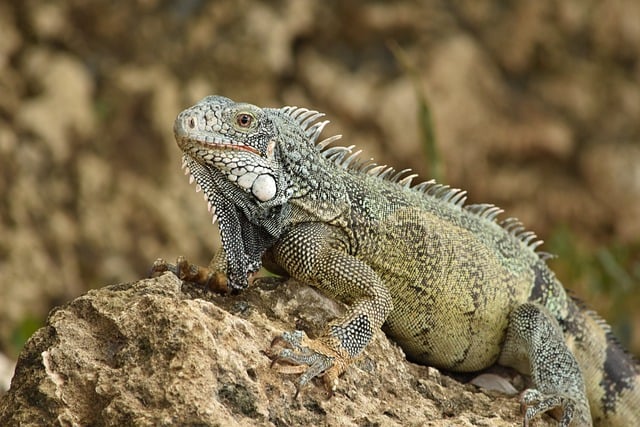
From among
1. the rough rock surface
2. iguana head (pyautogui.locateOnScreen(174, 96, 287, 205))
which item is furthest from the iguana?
the rough rock surface

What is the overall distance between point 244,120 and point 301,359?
1356mm

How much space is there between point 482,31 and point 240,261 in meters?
8.85

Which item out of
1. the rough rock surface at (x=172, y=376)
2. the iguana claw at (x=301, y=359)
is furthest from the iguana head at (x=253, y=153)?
the iguana claw at (x=301, y=359)

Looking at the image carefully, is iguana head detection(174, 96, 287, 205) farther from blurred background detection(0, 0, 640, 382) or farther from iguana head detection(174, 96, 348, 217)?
blurred background detection(0, 0, 640, 382)

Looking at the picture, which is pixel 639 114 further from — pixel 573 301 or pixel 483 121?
pixel 573 301

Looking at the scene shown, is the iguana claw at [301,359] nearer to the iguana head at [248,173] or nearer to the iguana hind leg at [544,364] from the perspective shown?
the iguana head at [248,173]

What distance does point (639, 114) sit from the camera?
1277 centimetres

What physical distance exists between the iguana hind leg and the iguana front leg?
101 cm

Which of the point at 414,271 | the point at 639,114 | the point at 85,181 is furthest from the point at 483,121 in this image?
the point at 414,271

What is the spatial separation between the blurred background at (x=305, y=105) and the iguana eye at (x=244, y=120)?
18.8 feet

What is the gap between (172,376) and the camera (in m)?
3.97

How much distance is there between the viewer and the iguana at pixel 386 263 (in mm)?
4820

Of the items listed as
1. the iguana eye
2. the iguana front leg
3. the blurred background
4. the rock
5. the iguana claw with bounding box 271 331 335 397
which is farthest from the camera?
the blurred background

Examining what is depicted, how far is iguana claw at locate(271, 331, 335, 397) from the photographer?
13.9 ft
